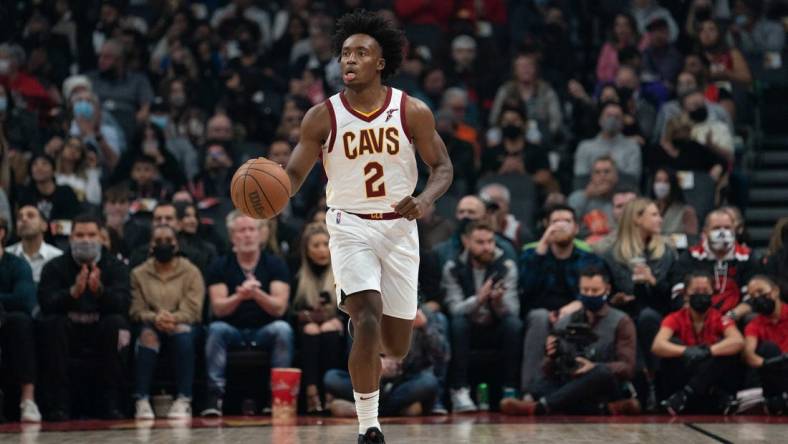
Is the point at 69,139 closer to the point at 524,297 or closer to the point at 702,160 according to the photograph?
the point at 524,297

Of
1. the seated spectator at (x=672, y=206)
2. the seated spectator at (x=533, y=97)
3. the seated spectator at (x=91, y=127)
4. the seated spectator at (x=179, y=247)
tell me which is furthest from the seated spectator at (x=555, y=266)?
the seated spectator at (x=91, y=127)

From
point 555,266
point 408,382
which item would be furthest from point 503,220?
point 408,382

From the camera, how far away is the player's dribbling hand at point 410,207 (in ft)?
22.4

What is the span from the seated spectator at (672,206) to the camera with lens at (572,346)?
2044 millimetres

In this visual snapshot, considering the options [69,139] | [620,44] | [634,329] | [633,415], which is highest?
[620,44]

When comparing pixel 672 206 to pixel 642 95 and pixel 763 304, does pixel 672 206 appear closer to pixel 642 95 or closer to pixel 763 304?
pixel 763 304

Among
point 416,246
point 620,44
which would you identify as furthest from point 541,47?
point 416,246

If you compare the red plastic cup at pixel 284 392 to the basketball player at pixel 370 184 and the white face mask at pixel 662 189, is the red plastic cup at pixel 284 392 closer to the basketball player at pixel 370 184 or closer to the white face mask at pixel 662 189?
the basketball player at pixel 370 184

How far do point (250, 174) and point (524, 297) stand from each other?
4350 mm

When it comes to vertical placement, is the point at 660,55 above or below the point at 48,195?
above

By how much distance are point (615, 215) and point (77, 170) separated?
475cm

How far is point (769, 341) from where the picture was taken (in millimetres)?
10148

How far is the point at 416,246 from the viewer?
7273 mm

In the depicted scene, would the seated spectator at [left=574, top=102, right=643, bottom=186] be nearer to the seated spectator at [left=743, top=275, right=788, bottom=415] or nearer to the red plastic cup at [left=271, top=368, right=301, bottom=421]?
the seated spectator at [left=743, top=275, right=788, bottom=415]
